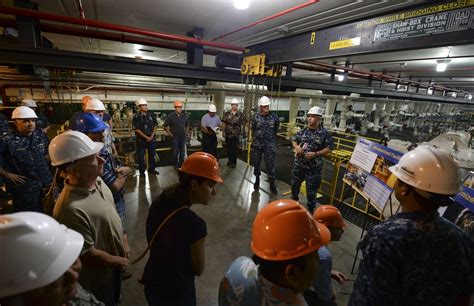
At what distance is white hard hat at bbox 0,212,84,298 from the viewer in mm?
650

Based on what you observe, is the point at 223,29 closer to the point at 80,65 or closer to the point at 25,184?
the point at 80,65

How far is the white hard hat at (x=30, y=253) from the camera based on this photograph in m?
0.65

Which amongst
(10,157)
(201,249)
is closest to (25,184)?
(10,157)

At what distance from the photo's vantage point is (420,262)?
1240mm

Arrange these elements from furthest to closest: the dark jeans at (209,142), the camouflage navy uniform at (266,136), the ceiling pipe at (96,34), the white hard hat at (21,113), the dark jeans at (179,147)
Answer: the dark jeans at (209,142), the dark jeans at (179,147), the camouflage navy uniform at (266,136), the ceiling pipe at (96,34), the white hard hat at (21,113)

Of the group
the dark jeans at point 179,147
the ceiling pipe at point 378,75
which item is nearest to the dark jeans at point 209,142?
the dark jeans at point 179,147

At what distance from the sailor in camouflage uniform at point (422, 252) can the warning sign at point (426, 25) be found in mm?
1800

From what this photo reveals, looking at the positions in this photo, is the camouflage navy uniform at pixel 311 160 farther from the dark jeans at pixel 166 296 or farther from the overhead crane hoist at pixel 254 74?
the dark jeans at pixel 166 296

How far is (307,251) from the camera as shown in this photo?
971 mm

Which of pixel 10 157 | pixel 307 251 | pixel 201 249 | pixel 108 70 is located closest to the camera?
pixel 307 251

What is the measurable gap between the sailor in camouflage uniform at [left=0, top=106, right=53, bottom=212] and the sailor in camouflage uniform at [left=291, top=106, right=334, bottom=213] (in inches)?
171

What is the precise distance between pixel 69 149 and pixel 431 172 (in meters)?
2.42

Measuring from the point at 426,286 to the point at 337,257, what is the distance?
2.22 m

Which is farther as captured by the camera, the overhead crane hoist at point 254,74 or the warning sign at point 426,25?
the overhead crane hoist at point 254,74
